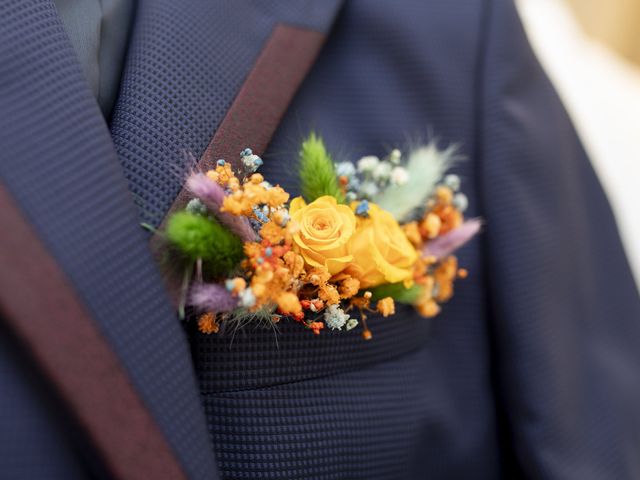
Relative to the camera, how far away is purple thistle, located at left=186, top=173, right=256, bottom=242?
1.47ft

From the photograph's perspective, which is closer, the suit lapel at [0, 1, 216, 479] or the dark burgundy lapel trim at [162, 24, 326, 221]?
the suit lapel at [0, 1, 216, 479]

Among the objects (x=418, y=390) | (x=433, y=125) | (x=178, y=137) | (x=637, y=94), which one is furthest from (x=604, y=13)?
(x=178, y=137)

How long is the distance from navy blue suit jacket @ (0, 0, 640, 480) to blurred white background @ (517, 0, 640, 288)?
361 mm

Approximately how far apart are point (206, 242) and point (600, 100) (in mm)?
964

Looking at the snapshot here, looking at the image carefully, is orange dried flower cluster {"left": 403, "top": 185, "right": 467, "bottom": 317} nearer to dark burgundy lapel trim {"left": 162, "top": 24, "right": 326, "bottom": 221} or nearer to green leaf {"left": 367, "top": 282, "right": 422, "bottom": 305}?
green leaf {"left": 367, "top": 282, "right": 422, "bottom": 305}

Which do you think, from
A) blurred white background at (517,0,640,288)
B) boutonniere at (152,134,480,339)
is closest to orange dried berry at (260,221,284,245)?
boutonniere at (152,134,480,339)

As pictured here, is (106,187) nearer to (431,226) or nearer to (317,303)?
(317,303)

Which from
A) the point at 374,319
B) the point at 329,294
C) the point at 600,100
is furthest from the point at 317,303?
the point at 600,100

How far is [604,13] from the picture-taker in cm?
159

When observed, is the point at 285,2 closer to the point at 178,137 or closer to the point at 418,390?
the point at 178,137

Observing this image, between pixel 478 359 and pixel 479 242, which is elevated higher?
pixel 479 242

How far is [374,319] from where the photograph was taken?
59 cm

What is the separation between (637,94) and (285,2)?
82cm

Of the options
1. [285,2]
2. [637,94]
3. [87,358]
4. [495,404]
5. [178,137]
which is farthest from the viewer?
[637,94]
